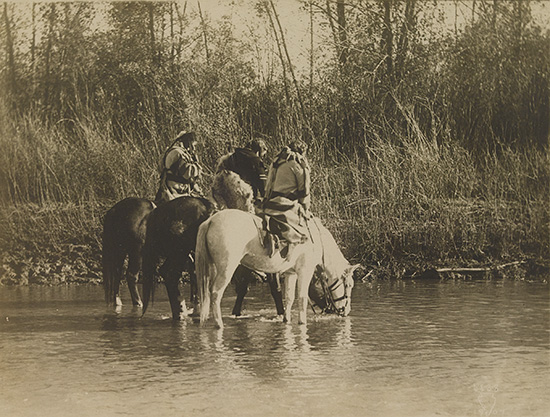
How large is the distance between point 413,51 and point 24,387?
30.9 feet

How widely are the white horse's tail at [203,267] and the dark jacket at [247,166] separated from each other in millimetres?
1307

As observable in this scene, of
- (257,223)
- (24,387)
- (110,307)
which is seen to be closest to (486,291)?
(257,223)

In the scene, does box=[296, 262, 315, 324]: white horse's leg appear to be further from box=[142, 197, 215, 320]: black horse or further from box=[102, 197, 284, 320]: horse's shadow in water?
box=[142, 197, 215, 320]: black horse

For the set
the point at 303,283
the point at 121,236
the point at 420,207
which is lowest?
the point at 303,283

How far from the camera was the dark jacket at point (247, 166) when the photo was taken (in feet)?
31.7

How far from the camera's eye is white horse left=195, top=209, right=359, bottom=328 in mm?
8484

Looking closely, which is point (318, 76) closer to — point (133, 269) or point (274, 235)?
point (133, 269)

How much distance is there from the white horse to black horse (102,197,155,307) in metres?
1.48

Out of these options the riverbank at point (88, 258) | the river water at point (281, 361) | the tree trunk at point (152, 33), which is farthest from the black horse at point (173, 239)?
the tree trunk at point (152, 33)

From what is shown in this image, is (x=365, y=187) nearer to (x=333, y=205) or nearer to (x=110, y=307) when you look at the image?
(x=333, y=205)

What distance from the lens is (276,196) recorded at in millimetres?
8758

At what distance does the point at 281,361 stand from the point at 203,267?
1.71 m

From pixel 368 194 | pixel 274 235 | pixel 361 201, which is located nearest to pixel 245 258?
pixel 274 235

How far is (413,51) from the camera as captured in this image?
14.0 m
